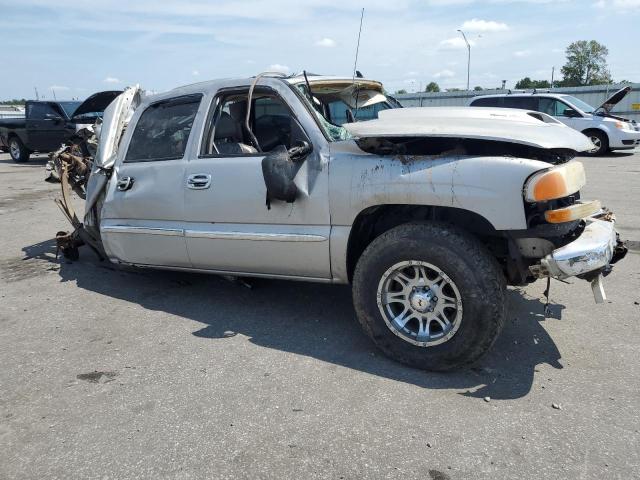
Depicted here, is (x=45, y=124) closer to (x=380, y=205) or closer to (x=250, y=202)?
(x=250, y=202)

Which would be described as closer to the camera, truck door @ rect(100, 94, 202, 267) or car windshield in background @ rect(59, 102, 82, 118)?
truck door @ rect(100, 94, 202, 267)

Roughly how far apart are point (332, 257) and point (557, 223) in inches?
55.8

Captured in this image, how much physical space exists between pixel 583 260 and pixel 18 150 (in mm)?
19383

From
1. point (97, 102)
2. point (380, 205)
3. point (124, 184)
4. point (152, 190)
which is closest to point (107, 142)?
point (124, 184)

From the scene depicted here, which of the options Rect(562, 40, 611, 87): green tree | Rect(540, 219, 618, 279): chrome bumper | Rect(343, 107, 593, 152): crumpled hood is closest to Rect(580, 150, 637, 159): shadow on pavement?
Rect(343, 107, 593, 152): crumpled hood

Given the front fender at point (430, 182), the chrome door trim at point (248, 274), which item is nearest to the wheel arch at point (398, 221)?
the front fender at point (430, 182)

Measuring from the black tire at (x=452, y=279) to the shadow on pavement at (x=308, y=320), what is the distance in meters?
0.13

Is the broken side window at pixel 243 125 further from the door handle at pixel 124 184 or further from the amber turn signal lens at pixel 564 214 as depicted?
the amber turn signal lens at pixel 564 214

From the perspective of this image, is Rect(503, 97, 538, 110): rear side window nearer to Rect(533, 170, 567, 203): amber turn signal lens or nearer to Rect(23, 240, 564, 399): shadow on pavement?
Rect(23, 240, 564, 399): shadow on pavement

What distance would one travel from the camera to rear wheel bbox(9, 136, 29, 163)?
17.9m

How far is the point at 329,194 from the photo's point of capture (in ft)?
11.5

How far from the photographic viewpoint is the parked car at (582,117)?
49.8 ft

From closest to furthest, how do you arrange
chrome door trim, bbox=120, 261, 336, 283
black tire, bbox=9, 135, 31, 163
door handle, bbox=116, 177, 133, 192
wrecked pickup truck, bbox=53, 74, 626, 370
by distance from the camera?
1. wrecked pickup truck, bbox=53, 74, 626, 370
2. chrome door trim, bbox=120, 261, 336, 283
3. door handle, bbox=116, 177, 133, 192
4. black tire, bbox=9, 135, 31, 163

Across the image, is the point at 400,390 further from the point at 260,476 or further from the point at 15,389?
the point at 15,389
